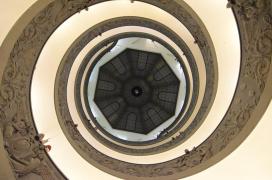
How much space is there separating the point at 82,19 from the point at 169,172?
9.01ft

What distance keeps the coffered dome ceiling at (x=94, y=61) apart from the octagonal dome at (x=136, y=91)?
3.25 m

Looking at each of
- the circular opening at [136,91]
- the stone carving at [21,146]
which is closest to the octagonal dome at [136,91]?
the circular opening at [136,91]

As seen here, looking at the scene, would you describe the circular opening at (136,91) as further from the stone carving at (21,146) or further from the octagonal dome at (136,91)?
the stone carving at (21,146)

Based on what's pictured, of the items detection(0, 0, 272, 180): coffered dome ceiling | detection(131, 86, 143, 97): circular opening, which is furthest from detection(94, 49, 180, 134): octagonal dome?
detection(0, 0, 272, 180): coffered dome ceiling

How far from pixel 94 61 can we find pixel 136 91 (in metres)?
4.19

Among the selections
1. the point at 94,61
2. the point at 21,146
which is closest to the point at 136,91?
the point at 94,61

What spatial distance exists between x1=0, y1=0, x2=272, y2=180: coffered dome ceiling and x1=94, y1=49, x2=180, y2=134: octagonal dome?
3.25 meters

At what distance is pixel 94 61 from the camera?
685cm

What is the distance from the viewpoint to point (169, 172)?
13.6 ft

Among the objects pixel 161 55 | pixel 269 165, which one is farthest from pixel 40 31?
pixel 161 55

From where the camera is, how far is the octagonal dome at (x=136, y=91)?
9883 mm

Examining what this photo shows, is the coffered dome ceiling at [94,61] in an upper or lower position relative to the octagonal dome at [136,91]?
lower

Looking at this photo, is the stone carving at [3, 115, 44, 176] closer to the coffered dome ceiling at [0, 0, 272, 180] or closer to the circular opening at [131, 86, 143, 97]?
the coffered dome ceiling at [0, 0, 272, 180]

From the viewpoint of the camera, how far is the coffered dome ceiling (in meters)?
2.97
